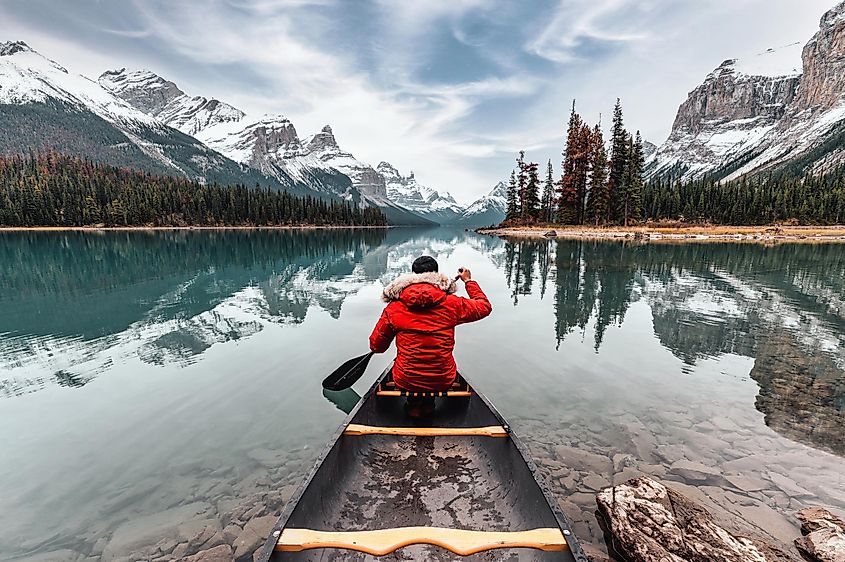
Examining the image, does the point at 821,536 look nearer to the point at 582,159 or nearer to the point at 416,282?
the point at 416,282

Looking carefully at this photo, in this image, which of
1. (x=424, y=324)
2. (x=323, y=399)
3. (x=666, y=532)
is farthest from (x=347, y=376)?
(x=666, y=532)

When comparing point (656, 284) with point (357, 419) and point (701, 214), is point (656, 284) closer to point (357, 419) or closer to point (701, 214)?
point (357, 419)

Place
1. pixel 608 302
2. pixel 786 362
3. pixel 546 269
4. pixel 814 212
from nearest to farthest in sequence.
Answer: pixel 786 362
pixel 608 302
pixel 546 269
pixel 814 212

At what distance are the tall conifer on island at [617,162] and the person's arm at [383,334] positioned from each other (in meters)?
73.3

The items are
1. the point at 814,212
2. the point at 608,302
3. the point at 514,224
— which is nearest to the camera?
the point at 608,302

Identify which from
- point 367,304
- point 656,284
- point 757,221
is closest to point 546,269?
point 656,284

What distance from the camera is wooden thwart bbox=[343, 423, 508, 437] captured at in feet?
18.9

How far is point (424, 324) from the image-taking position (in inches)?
233

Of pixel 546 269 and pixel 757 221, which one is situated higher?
pixel 757 221

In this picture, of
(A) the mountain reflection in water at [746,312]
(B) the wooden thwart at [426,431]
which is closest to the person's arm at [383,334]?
(B) the wooden thwart at [426,431]

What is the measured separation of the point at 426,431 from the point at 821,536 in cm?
509

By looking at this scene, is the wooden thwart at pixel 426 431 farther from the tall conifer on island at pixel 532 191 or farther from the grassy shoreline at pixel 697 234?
the tall conifer on island at pixel 532 191

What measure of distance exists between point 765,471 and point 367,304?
54.5 feet

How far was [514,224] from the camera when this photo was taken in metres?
97.2
